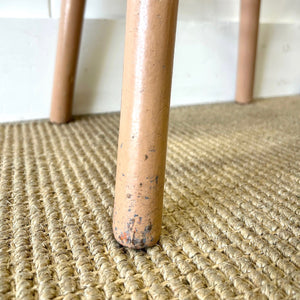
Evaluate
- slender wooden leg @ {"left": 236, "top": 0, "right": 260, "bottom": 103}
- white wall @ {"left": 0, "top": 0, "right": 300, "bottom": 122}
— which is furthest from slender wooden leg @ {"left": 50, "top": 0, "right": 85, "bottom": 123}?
slender wooden leg @ {"left": 236, "top": 0, "right": 260, "bottom": 103}

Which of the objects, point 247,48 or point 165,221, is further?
point 247,48

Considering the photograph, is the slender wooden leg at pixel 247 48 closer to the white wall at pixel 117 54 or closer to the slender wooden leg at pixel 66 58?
the white wall at pixel 117 54

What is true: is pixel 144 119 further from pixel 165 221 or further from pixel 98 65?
pixel 98 65

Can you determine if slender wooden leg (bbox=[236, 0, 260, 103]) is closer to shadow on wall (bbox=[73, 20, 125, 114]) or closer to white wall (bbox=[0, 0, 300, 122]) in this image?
white wall (bbox=[0, 0, 300, 122])

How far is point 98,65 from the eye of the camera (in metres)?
0.99

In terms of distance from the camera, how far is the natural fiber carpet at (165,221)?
0.37 metres

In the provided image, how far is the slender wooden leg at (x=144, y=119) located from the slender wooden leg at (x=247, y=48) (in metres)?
0.79

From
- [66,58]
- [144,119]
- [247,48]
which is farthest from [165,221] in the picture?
[247,48]

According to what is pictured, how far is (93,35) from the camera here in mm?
958

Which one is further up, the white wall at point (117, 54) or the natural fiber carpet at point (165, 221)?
the white wall at point (117, 54)

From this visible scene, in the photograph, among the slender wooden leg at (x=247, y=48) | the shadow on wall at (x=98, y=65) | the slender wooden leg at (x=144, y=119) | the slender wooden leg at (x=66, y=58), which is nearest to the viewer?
the slender wooden leg at (x=144, y=119)

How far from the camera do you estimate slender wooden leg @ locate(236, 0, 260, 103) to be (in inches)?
41.9

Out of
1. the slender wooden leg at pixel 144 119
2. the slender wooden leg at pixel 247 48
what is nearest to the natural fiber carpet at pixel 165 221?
the slender wooden leg at pixel 144 119

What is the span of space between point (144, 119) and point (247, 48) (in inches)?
32.9
